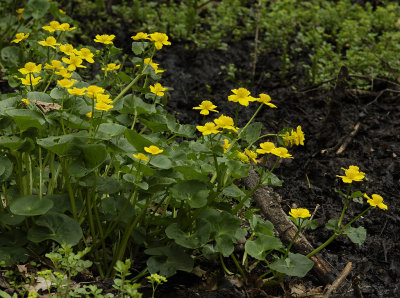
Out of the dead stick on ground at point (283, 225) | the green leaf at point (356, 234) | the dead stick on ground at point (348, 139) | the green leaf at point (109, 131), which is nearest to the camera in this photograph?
the green leaf at point (109, 131)

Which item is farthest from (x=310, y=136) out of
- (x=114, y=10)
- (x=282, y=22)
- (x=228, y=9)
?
(x=114, y=10)

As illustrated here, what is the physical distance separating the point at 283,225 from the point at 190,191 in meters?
0.76

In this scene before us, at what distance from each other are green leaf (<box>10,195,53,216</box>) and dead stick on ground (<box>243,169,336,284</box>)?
1.10 m

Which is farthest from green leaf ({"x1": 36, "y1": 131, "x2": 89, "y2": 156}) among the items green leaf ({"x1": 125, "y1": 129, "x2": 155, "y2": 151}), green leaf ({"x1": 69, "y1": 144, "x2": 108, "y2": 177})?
green leaf ({"x1": 125, "y1": 129, "x2": 155, "y2": 151})

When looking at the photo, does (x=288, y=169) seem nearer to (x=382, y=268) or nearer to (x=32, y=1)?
(x=382, y=268)

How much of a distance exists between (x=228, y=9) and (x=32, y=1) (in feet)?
6.68

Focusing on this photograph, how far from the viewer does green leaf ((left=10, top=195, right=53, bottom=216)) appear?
5.91ft

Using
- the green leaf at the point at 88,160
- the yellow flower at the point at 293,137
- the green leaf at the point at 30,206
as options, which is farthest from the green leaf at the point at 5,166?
the yellow flower at the point at 293,137

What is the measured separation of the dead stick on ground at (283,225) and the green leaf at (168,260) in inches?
24.8

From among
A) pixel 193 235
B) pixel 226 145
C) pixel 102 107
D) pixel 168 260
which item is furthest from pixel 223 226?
pixel 102 107

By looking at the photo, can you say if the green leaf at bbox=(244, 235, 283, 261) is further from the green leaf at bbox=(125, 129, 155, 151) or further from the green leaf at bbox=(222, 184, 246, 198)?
the green leaf at bbox=(125, 129, 155, 151)

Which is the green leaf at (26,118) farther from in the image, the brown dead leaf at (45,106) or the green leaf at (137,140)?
the green leaf at (137,140)

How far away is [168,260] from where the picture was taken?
6.47 feet

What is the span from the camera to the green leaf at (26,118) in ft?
5.97
